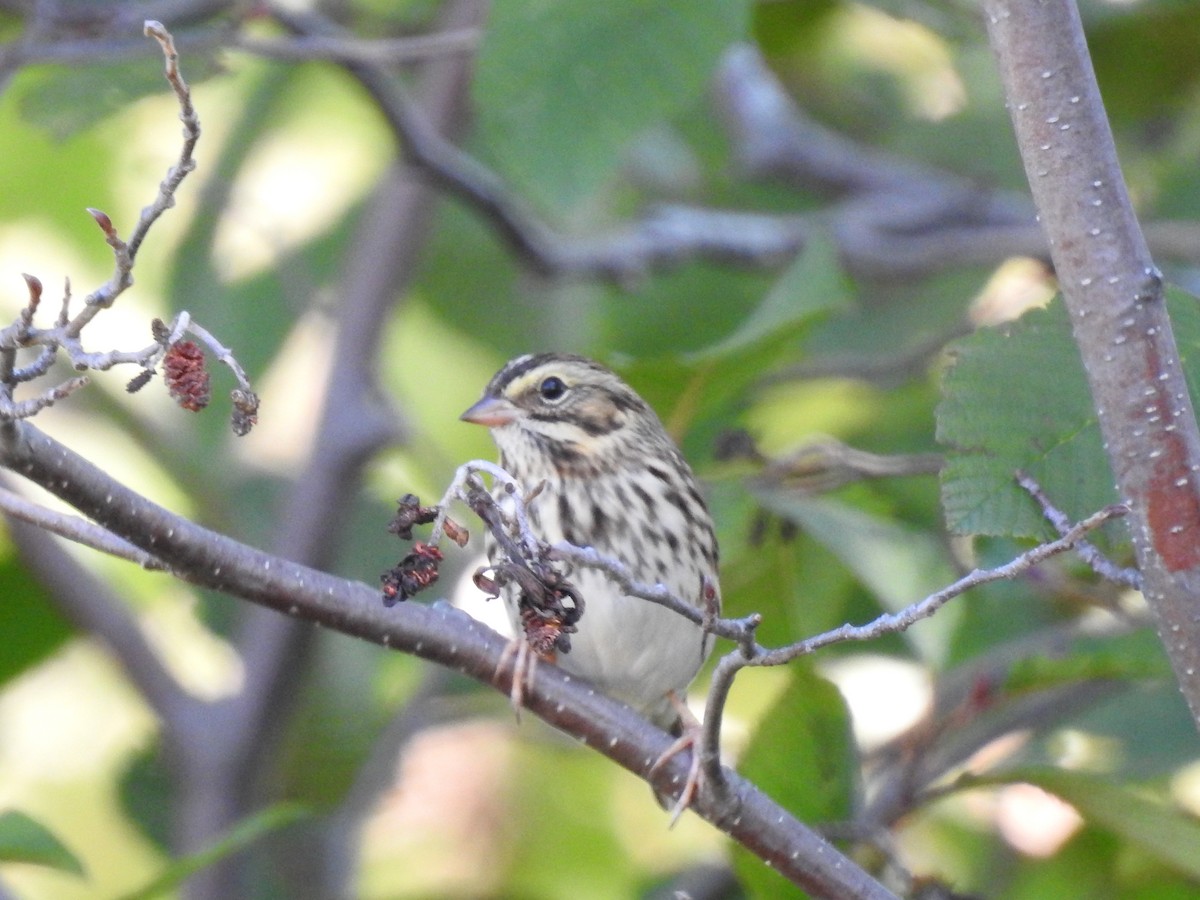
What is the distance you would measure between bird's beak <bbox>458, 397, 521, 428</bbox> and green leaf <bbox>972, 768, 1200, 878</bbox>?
1406 mm

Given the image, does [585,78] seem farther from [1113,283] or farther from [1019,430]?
[1113,283]

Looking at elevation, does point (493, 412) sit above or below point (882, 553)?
above

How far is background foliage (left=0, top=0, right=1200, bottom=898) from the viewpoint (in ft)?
9.82

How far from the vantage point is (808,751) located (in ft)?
9.53

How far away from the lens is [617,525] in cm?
351

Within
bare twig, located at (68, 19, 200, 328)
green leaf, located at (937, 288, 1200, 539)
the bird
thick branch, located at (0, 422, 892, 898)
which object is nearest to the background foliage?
green leaf, located at (937, 288, 1200, 539)

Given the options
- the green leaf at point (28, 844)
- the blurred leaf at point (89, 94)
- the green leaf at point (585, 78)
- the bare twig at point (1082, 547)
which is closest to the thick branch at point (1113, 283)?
the bare twig at point (1082, 547)

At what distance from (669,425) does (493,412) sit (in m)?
0.36

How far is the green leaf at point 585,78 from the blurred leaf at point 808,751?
100 cm

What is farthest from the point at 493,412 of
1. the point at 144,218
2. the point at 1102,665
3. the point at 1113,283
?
the point at 144,218

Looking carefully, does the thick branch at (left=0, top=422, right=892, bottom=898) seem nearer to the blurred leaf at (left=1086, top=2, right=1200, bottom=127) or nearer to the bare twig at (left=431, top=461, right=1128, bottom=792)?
the bare twig at (left=431, top=461, right=1128, bottom=792)

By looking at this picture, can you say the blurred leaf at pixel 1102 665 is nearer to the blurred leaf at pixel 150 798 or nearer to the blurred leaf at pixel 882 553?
the blurred leaf at pixel 882 553

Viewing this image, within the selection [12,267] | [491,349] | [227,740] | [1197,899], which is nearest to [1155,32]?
[491,349]

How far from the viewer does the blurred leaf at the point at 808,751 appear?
2.89m
